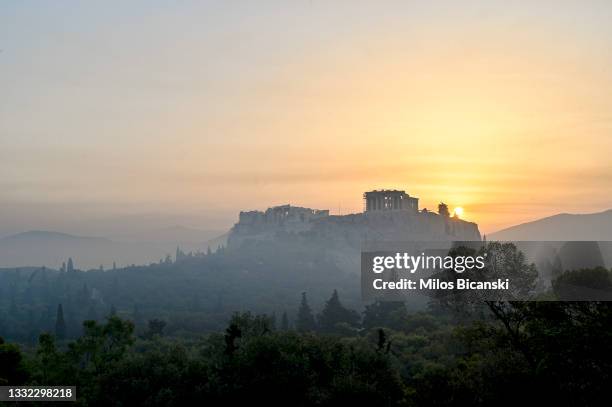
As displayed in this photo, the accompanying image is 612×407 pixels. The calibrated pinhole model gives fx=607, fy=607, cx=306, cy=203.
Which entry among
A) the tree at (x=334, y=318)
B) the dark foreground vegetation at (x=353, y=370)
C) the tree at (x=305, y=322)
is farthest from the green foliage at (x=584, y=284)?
the tree at (x=305, y=322)

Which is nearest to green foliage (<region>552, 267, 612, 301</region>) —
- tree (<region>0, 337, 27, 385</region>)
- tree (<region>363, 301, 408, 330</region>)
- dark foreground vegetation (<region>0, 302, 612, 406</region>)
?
dark foreground vegetation (<region>0, 302, 612, 406</region>)

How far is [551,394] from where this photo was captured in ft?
92.5

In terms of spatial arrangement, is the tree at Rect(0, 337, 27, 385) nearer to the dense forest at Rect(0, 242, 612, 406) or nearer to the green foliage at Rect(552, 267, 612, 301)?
the dense forest at Rect(0, 242, 612, 406)

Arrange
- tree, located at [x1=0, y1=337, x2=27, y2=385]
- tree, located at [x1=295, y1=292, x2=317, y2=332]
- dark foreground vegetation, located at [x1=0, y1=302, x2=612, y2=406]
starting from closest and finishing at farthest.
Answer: dark foreground vegetation, located at [x1=0, y1=302, x2=612, y2=406] < tree, located at [x1=0, y1=337, x2=27, y2=385] < tree, located at [x1=295, y1=292, x2=317, y2=332]

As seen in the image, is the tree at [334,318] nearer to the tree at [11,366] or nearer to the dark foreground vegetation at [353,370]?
the dark foreground vegetation at [353,370]

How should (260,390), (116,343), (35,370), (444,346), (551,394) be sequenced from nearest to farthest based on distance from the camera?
(551,394), (260,390), (35,370), (116,343), (444,346)

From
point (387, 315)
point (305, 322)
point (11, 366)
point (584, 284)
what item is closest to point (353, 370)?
point (584, 284)

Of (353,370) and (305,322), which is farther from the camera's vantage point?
(305,322)

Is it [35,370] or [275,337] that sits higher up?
[275,337]

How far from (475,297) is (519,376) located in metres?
13.5

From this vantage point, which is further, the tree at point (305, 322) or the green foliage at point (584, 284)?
the tree at point (305, 322)

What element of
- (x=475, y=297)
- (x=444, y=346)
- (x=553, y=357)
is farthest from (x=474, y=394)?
(x=444, y=346)

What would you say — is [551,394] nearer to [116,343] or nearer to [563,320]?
[563,320]

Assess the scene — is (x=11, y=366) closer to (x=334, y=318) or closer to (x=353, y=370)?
(x=353, y=370)
